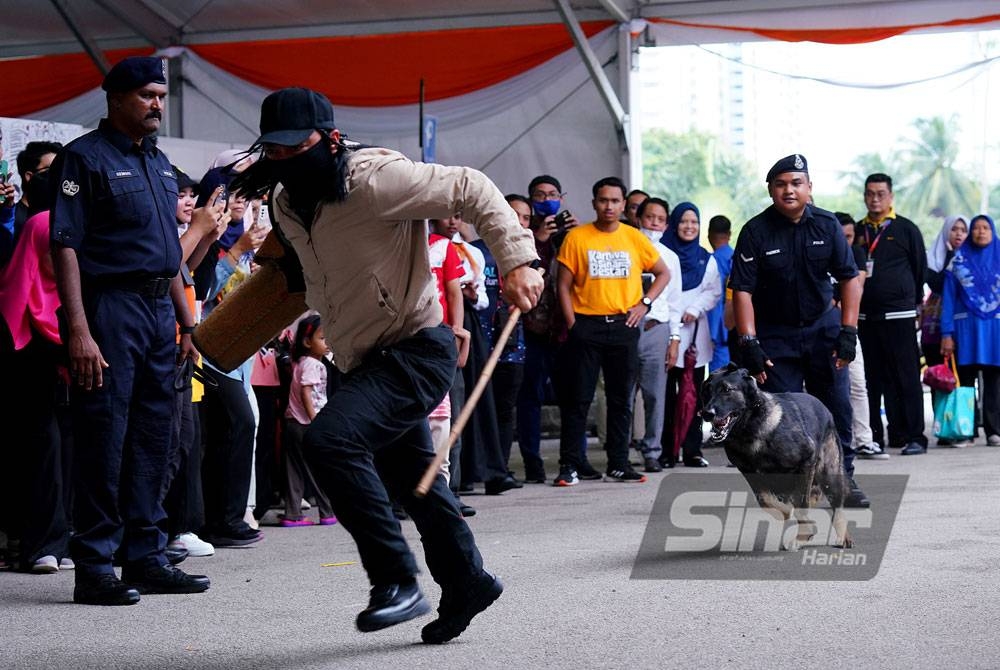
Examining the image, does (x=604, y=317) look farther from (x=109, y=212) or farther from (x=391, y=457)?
(x=391, y=457)

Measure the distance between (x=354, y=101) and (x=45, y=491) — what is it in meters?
9.53

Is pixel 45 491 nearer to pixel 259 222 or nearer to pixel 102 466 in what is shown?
pixel 102 466

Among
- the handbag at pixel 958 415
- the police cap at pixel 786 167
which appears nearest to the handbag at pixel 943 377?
the handbag at pixel 958 415

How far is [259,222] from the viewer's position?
788 centimetres

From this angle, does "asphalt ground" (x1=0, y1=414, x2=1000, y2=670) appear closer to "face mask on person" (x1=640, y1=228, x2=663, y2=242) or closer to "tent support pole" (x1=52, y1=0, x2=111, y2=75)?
"face mask on person" (x1=640, y1=228, x2=663, y2=242)

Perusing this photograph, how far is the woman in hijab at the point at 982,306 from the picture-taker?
43.6 ft

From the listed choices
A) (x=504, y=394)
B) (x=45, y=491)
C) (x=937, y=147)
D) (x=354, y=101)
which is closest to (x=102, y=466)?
(x=45, y=491)

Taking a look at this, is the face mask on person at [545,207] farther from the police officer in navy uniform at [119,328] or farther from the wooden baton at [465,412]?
the wooden baton at [465,412]

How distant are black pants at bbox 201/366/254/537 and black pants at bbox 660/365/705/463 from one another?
4.79 meters

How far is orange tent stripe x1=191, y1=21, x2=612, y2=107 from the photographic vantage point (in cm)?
1534

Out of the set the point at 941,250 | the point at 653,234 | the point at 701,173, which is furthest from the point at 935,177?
the point at 653,234

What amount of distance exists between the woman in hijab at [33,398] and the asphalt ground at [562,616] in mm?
254

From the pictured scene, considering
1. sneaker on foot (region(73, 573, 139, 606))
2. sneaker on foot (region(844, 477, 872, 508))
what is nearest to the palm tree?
sneaker on foot (region(844, 477, 872, 508))

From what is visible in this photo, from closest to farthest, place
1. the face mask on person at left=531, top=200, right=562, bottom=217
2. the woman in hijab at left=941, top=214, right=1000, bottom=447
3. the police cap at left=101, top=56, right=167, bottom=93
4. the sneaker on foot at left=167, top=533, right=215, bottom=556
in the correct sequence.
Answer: the police cap at left=101, top=56, right=167, bottom=93
the sneaker on foot at left=167, top=533, right=215, bottom=556
the face mask on person at left=531, top=200, right=562, bottom=217
the woman in hijab at left=941, top=214, right=1000, bottom=447
